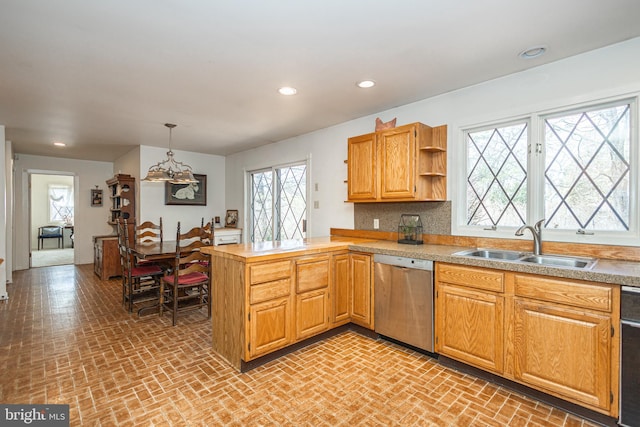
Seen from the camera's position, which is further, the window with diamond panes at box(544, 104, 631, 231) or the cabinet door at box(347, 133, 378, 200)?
the cabinet door at box(347, 133, 378, 200)

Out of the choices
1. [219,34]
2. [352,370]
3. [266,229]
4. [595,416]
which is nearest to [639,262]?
[595,416]

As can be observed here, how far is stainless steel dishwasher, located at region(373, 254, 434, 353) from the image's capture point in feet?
8.39

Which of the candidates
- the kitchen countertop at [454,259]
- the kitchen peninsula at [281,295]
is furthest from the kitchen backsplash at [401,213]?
the kitchen peninsula at [281,295]

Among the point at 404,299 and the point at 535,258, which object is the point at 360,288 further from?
the point at 535,258

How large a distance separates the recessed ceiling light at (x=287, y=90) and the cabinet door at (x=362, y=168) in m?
0.82

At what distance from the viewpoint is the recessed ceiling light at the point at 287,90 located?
9.71ft

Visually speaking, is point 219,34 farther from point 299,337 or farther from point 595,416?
point 595,416

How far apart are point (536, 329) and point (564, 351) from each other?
17cm

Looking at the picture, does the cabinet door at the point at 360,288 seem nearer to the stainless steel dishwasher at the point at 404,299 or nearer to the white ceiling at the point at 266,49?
the stainless steel dishwasher at the point at 404,299

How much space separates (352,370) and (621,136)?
2.57m

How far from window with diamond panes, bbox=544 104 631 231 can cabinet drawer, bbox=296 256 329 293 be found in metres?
1.87

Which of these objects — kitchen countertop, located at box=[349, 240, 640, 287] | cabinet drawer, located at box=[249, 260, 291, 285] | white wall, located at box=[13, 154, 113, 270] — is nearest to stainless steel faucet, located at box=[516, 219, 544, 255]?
kitchen countertop, located at box=[349, 240, 640, 287]

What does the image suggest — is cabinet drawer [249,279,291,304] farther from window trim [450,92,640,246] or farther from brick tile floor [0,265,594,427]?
window trim [450,92,640,246]

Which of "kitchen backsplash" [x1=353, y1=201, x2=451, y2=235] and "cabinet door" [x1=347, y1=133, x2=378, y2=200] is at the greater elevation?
"cabinet door" [x1=347, y1=133, x2=378, y2=200]
